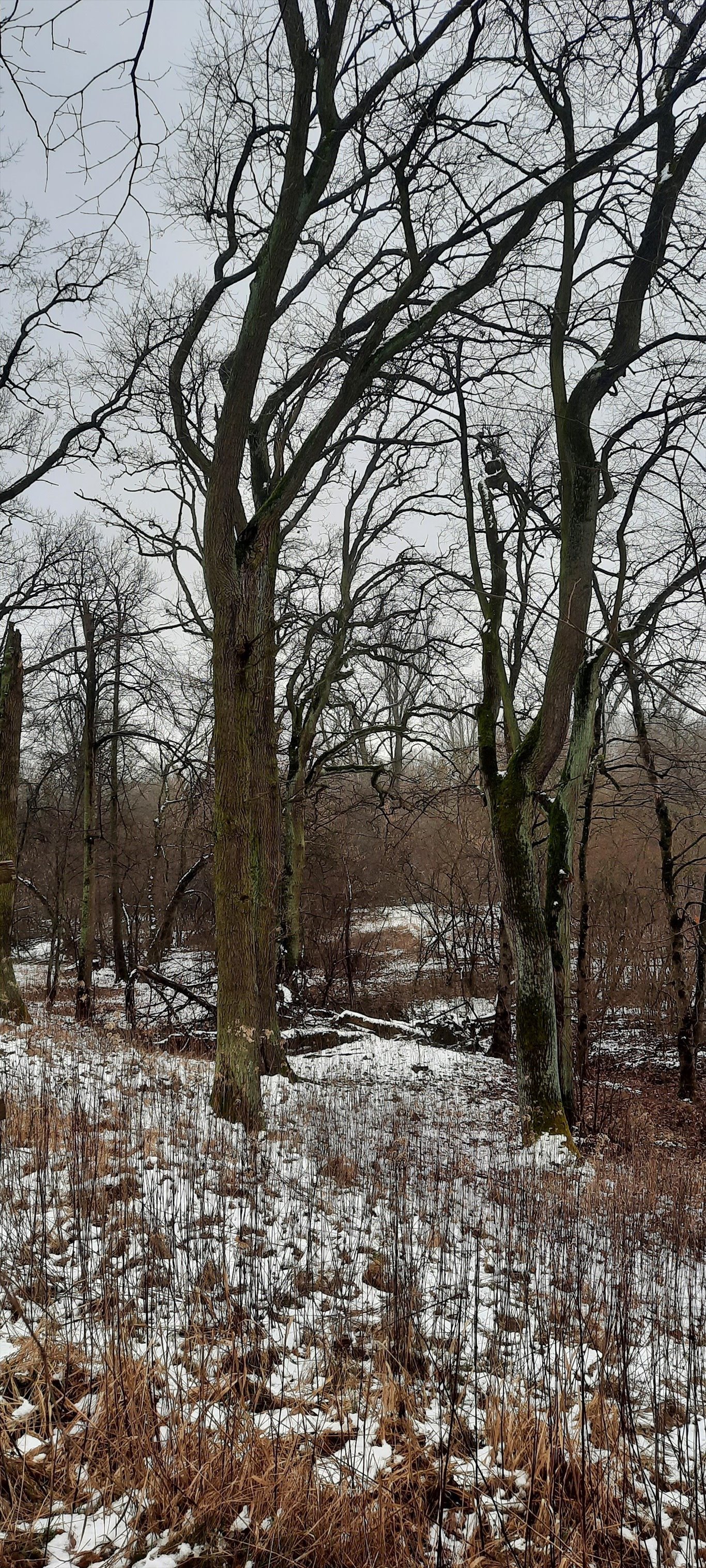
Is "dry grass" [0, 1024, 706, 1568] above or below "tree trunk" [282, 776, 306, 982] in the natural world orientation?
below

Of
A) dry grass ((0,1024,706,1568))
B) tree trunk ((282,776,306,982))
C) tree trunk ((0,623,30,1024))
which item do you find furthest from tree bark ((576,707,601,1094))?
tree trunk ((0,623,30,1024))

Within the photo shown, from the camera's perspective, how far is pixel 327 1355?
302 centimetres

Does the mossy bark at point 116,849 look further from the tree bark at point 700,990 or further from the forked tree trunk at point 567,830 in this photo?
the tree bark at point 700,990

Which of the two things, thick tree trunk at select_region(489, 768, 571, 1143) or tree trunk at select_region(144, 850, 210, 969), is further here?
tree trunk at select_region(144, 850, 210, 969)

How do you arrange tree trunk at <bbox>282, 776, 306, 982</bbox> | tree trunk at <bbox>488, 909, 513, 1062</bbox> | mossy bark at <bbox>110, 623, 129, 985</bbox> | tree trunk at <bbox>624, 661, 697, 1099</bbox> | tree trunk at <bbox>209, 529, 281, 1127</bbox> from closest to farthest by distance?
tree trunk at <bbox>209, 529, 281, 1127</bbox> < tree trunk at <bbox>624, 661, 697, 1099</bbox> < tree trunk at <bbox>488, 909, 513, 1062</bbox> < tree trunk at <bbox>282, 776, 306, 982</bbox> < mossy bark at <bbox>110, 623, 129, 985</bbox>

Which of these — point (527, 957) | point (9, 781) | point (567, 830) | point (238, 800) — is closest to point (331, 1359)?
point (238, 800)

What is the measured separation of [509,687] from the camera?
9.96 meters

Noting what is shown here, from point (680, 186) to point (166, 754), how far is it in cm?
1581

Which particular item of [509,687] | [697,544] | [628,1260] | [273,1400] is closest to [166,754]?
[509,687]

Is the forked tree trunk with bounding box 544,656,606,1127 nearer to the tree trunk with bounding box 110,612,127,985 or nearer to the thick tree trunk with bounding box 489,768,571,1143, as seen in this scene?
the thick tree trunk with bounding box 489,768,571,1143

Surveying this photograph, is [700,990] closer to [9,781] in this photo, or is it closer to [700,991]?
[700,991]

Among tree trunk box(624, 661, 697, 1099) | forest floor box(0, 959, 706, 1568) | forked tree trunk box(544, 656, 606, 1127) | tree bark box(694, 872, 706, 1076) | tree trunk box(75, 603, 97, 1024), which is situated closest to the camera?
forest floor box(0, 959, 706, 1568)

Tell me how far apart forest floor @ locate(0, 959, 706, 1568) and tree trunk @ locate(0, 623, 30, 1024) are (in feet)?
17.1

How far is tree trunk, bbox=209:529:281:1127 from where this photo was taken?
22.5 feet
